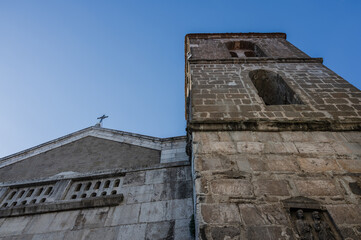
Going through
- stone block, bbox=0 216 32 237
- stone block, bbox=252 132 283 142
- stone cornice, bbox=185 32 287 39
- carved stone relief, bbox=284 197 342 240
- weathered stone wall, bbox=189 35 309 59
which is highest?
stone cornice, bbox=185 32 287 39

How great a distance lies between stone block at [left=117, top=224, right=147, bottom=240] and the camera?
3.87m

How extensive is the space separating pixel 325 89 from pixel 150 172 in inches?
182

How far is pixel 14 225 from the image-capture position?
4555 millimetres

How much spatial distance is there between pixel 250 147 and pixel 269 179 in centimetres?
66

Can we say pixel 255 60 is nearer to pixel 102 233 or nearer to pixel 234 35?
pixel 234 35

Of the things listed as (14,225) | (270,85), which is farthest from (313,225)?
(14,225)

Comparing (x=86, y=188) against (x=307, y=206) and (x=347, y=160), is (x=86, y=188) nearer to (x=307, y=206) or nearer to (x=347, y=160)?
(x=307, y=206)

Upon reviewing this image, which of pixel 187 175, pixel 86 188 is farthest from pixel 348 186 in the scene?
pixel 86 188

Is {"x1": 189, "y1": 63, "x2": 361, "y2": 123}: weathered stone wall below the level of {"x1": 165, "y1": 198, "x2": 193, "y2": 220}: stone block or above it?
above

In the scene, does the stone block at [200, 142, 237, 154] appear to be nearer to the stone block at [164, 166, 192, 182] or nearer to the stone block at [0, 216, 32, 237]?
the stone block at [164, 166, 192, 182]

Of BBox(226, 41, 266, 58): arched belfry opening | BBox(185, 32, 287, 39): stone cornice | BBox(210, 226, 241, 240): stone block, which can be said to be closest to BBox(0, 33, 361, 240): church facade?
BBox(210, 226, 241, 240): stone block

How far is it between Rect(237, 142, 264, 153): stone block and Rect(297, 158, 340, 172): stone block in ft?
1.84

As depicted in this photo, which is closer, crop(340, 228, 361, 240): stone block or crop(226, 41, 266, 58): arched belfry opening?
crop(340, 228, 361, 240): stone block

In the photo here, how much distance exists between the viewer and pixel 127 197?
4.64 meters
